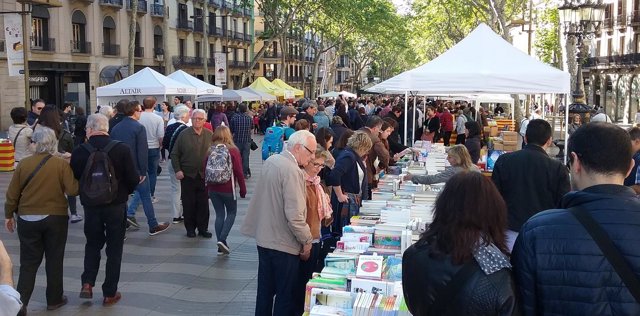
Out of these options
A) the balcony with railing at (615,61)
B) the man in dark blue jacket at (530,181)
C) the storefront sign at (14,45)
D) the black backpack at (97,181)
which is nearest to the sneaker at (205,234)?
the black backpack at (97,181)

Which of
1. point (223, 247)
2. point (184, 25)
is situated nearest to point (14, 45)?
point (223, 247)

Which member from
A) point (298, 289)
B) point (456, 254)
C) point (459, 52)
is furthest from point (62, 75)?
point (456, 254)

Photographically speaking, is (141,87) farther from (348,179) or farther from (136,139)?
(348,179)

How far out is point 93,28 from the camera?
117 ft

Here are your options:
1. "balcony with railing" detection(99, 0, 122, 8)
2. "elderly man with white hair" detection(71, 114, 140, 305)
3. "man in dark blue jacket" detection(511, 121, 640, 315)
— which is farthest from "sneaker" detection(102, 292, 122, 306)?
"balcony with railing" detection(99, 0, 122, 8)

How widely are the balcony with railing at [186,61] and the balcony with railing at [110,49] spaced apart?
25.7ft

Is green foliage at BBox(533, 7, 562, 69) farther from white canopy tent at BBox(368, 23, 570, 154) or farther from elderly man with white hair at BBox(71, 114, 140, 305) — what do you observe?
elderly man with white hair at BBox(71, 114, 140, 305)

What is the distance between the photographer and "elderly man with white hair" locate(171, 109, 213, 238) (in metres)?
8.53

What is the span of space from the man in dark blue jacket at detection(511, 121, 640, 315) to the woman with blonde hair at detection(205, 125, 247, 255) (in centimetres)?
545

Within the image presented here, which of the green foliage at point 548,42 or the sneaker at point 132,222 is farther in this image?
the green foliage at point 548,42

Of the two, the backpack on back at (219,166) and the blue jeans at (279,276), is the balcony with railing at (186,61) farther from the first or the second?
the blue jeans at (279,276)

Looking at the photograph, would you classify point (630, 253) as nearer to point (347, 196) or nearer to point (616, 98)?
point (347, 196)

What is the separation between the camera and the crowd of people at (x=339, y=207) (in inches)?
93.7

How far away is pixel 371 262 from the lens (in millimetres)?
4312
